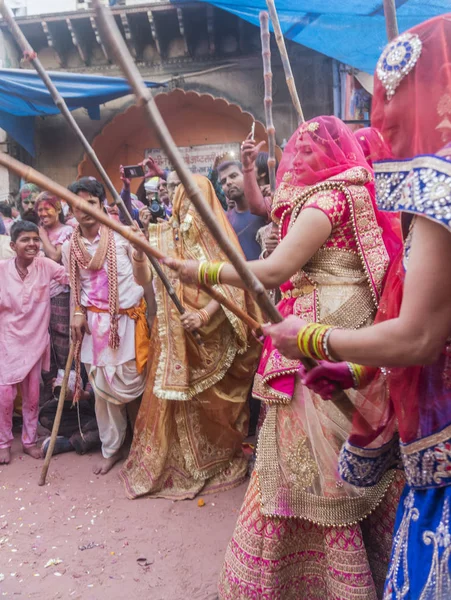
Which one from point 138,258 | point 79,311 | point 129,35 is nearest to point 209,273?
point 138,258

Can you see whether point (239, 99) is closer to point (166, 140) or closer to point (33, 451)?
point (33, 451)

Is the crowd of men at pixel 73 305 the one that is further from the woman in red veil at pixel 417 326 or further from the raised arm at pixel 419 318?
the raised arm at pixel 419 318

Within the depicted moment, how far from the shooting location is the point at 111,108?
8375 mm

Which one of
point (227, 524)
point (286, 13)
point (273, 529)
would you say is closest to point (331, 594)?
point (273, 529)

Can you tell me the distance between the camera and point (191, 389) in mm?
3332

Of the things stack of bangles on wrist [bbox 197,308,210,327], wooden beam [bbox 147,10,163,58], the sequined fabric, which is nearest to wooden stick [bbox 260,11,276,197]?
stack of bangles on wrist [bbox 197,308,210,327]

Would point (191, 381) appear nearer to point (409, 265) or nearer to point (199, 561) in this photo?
point (199, 561)

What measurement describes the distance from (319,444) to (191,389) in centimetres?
155

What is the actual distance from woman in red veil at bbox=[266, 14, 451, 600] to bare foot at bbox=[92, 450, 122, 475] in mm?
2841

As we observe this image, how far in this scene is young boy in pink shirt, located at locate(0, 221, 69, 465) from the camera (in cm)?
421

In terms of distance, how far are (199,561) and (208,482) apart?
812 mm

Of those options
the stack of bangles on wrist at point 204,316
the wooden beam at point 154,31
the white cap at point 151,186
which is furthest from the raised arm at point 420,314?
the wooden beam at point 154,31

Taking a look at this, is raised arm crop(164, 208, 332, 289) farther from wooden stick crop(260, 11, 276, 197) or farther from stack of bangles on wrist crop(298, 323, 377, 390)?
wooden stick crop(260, 11, 276, 197)

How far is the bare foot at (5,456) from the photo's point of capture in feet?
13.1
